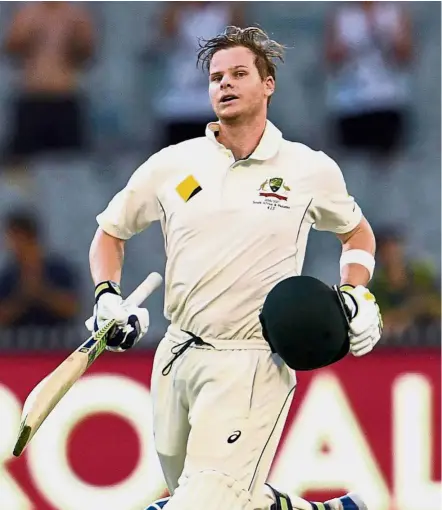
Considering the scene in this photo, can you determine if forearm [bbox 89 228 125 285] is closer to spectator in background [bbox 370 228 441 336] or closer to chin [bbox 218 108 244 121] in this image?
chin [bbox 218 108 244 121]

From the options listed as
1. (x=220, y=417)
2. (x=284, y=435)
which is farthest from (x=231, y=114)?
(x=284, y=435)

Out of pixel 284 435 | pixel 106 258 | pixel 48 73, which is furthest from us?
pixel 48 73

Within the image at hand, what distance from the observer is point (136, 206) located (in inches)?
168

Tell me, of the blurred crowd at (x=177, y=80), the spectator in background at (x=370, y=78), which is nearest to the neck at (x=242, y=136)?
the blurred crowd at (x=177, y=80)

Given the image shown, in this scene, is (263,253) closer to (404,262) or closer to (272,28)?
(404,262)

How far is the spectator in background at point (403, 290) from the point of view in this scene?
23.1 ft

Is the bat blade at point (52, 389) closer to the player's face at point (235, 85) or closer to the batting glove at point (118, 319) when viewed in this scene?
the batting glove at point (118, 319)

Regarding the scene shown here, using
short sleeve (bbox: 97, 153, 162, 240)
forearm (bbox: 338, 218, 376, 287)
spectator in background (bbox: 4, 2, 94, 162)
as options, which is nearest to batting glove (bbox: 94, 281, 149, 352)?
short sleeve (bbox: 97, 153, 162, 240)

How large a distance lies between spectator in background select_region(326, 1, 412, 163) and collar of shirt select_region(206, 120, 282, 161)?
12.8 feet

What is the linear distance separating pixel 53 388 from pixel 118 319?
306 mm

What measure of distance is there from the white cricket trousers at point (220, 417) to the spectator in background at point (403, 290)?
291 centimetres

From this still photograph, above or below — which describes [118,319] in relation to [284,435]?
above

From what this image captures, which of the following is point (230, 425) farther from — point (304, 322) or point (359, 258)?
point (359, 258)

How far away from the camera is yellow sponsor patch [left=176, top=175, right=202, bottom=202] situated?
4141 mm
